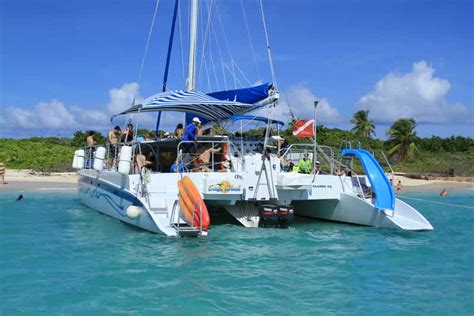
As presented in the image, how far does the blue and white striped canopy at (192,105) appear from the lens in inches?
462

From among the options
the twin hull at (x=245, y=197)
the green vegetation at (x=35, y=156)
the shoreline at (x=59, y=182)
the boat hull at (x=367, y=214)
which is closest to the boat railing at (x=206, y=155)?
the twin hull at (x=245, y=197)

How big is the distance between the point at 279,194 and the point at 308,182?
0.73m

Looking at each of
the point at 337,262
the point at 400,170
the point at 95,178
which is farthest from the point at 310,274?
the point at 400,170

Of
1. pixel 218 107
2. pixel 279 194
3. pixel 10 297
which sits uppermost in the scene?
pixel 218 107

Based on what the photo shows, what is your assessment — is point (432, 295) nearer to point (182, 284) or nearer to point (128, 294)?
point (182, 284)

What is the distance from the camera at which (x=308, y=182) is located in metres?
11.1

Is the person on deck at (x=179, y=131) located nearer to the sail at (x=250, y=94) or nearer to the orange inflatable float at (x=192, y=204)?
the sail at (x=250, y=94)

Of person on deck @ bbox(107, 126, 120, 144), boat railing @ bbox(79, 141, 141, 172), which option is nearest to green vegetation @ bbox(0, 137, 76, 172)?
boat railing @ bbox(79, 141, 141, 172)

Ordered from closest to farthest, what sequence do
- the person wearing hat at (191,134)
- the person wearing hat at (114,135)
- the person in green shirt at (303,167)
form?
1. the person wearing hat at (191,134)
2. the person in green shirt at (303,167)
3. the person wearing hat at (114,135)

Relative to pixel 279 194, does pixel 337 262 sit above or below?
below

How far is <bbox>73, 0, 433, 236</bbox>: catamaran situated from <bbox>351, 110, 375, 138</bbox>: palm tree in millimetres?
40188

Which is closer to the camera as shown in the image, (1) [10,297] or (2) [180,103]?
(1) [10,297]

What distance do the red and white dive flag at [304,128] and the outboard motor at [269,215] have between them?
1862mm

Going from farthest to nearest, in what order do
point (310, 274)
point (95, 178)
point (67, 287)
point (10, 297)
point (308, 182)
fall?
point (95, 178)
point (308, 182)
point (310, 274)
point (67, 287)
point (10, 297)
